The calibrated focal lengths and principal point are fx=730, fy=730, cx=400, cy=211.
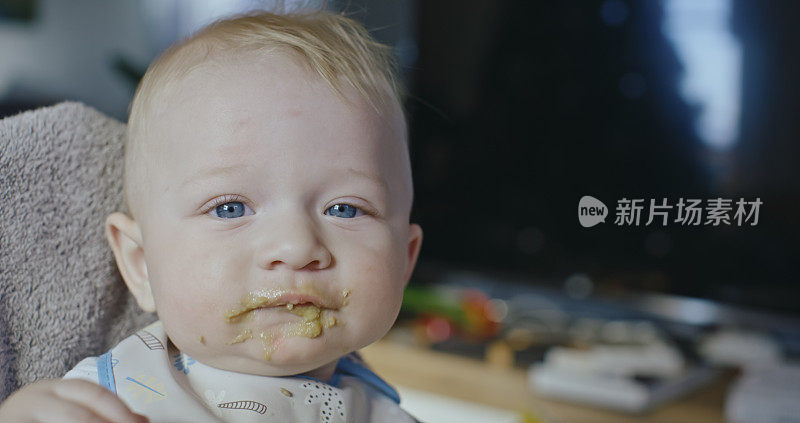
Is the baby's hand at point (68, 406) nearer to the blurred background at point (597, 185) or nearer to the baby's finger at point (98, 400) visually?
the baby's finger at point (98, 400)

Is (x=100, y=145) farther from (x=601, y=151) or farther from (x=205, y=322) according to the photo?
(x=601, y=151)

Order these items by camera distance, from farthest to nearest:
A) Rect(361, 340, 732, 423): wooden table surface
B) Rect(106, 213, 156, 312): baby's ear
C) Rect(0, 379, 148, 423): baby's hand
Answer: Rect(361, 340, 732, 423): wooden table surface
Rect(106, 213, 156, 312): baby's ear
Rect(0, 379, 148, 423): baby's hand

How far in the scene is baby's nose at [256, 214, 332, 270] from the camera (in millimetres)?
401

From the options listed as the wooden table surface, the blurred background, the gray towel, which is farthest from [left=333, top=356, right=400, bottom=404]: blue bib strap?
the wooden table surface

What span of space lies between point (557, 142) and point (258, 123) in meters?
1.05

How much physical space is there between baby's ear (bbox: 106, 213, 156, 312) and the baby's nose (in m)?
0.12

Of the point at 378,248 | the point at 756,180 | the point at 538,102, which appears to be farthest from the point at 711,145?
the point at 378,248

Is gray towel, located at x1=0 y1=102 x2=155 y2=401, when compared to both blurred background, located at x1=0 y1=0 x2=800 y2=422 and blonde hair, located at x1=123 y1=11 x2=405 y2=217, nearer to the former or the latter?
blonde hair, located at x1=123 y1=11 x2=405 y2=217

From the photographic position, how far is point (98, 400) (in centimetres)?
36

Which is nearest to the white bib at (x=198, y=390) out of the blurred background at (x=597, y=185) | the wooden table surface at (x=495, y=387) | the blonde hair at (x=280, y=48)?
the blonde hair at (x=280, y=48)

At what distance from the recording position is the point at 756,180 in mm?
1220

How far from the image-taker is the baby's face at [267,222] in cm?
41

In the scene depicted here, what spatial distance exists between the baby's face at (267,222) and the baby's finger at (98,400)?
0.07 m

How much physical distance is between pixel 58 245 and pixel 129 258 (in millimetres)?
43
